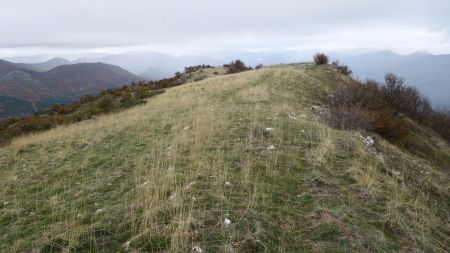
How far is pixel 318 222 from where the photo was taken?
→ 479 cm

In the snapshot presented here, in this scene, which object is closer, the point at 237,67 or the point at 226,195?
the point at 226,195

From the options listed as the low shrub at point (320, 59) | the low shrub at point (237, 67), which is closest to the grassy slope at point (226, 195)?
the low shrub at point (320, 59)

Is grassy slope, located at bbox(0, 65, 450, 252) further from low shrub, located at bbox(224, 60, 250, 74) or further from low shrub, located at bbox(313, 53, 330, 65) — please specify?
low shrub, located at bbox(224, 60, 250, 74)

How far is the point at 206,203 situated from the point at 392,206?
2829 mm

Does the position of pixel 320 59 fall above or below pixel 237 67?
above

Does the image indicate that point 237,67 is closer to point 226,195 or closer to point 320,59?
point 320,59

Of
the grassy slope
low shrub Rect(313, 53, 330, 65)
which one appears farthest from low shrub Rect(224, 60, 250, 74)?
the grassy slope

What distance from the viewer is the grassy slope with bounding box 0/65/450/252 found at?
4402mm

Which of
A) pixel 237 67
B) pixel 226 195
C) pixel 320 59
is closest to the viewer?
pixel 226 195

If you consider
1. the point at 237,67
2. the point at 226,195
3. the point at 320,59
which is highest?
the point at 320,59

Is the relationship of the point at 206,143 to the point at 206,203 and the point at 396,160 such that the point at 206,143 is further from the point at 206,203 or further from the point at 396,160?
the point at 396,160

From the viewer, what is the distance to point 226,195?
5457mm

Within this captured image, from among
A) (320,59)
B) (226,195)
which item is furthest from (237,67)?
(226,195)

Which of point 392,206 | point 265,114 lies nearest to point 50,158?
point 265,114
